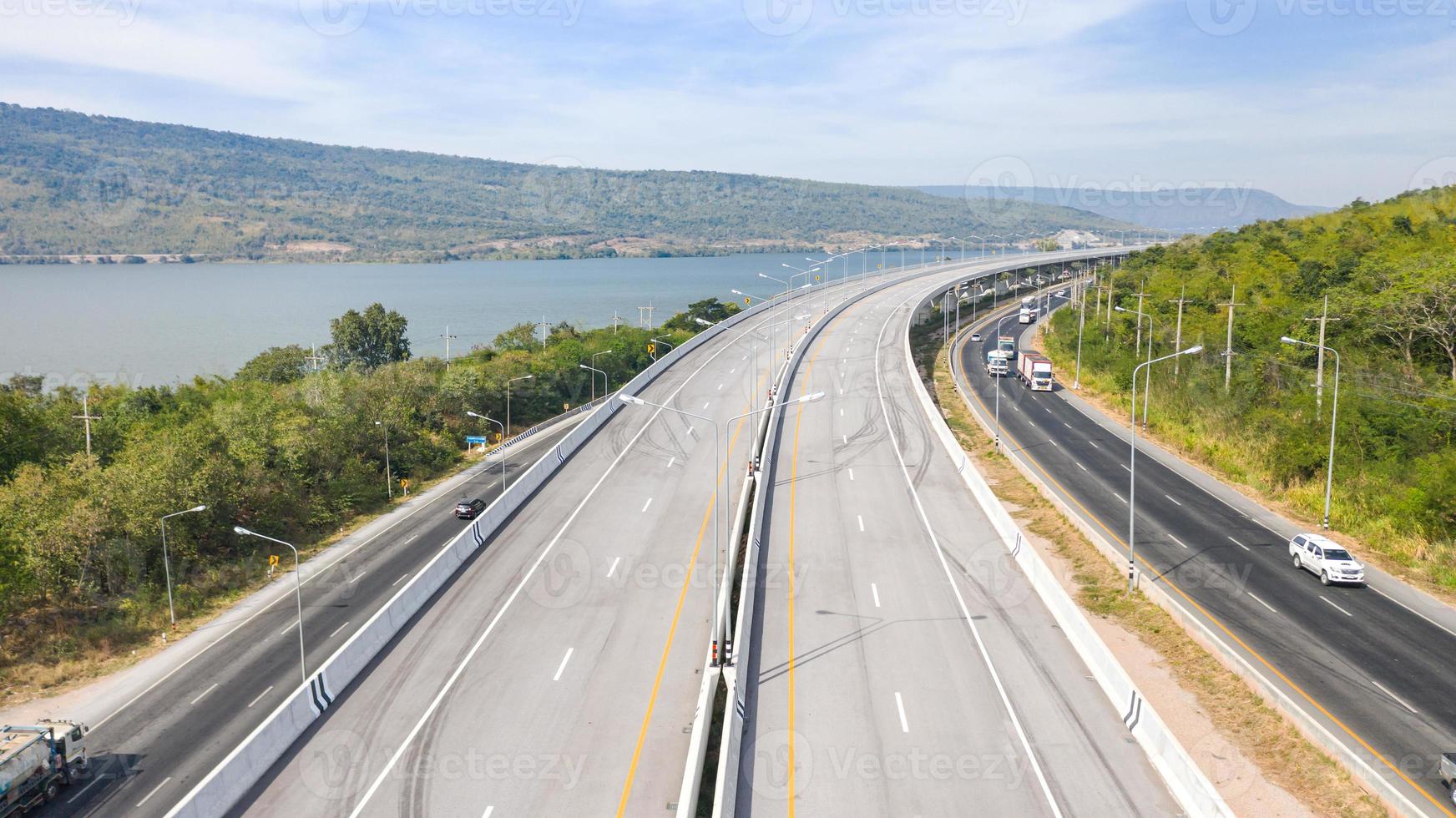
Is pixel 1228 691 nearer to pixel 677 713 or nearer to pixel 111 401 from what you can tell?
pixel 677 713

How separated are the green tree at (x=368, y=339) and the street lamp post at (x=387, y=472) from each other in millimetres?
46019

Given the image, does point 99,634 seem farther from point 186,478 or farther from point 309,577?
point 186,478

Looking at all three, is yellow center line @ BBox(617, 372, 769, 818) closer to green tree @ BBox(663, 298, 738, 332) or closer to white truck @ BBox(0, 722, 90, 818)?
white truck @ BBox(0, 722, 90, 818)

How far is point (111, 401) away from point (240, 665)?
47.5m

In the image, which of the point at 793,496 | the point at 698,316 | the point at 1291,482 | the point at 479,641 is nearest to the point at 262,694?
the point at 479,641

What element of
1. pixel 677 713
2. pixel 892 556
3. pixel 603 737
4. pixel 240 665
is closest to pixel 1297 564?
pixel 892 556

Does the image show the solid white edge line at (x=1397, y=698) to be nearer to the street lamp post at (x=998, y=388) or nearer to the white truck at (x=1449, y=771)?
the white truck at (x=1449, y=771)

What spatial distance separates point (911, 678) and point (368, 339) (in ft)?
310

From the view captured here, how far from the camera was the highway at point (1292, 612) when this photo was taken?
2142cm

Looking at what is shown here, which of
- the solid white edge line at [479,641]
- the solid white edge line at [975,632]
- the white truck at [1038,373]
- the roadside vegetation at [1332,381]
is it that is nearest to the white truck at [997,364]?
the white truck at [1038,373]

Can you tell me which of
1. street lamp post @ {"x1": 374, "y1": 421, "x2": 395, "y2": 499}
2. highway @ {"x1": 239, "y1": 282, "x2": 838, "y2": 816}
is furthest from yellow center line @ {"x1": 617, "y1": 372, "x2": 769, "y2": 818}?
street lamp post @ {"x1": 374, "y1": 421, "x2": 395, "y2": 499}

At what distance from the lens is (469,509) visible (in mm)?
47781

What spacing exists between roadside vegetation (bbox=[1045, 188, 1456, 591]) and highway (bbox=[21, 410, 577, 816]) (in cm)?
3887

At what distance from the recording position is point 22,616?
112ft
